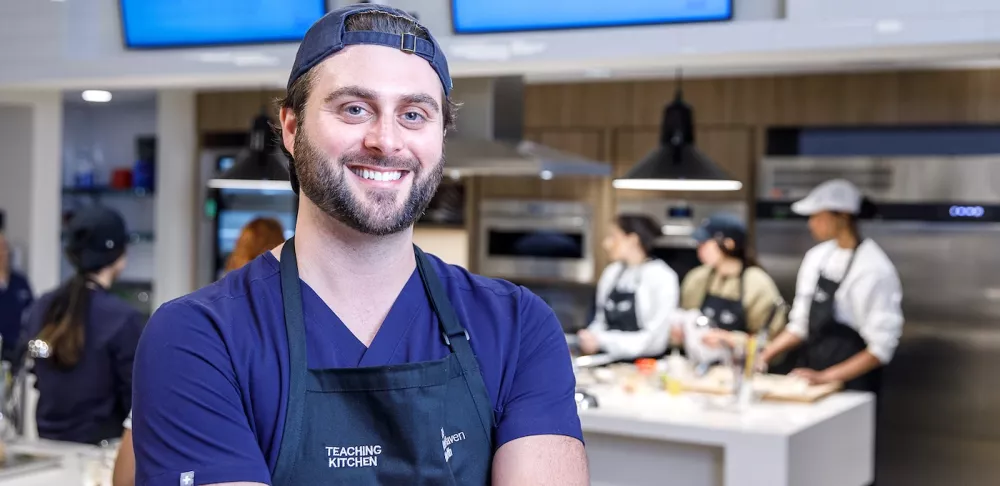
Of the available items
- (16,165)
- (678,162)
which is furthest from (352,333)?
(16,165)

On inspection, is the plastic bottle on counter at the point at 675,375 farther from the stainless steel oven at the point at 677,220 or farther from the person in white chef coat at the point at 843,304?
the stainless steel oven at the point at 677,220

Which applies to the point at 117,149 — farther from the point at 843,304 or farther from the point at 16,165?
the point at 843,304

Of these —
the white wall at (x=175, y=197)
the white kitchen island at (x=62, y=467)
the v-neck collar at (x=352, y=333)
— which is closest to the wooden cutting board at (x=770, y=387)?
the white kitchen island at (x=62, y=467)

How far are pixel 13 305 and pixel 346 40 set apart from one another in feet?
15.7

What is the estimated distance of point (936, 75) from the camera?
5484mm

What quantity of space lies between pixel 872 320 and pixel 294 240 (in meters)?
3.84

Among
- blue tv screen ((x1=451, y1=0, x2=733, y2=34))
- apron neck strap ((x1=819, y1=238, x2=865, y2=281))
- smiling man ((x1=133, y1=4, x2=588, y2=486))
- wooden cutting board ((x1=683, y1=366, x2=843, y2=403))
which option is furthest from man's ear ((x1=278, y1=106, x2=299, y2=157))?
apron neck strap ((x1=819, y1=238, x2=865, y2=281))

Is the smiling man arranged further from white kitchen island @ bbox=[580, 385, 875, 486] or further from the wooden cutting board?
the wooden cutting board

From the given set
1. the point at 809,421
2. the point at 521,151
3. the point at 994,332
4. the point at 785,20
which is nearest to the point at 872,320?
the point at 994,332

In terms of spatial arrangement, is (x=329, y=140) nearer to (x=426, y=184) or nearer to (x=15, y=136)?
(x=426, y=184)

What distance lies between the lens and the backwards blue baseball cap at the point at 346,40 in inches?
48.1

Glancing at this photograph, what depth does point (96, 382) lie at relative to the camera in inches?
119

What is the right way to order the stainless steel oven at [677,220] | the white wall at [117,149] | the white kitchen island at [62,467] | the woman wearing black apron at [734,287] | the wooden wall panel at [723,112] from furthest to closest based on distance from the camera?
the white wall at [117,149]
the stainless steel oven at [677,220]
the wooden wall panel at [723,112]
the woman wearing black apron at [734,287]
the white kitchen island at [62,467]

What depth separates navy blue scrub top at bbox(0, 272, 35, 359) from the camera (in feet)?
17.9
